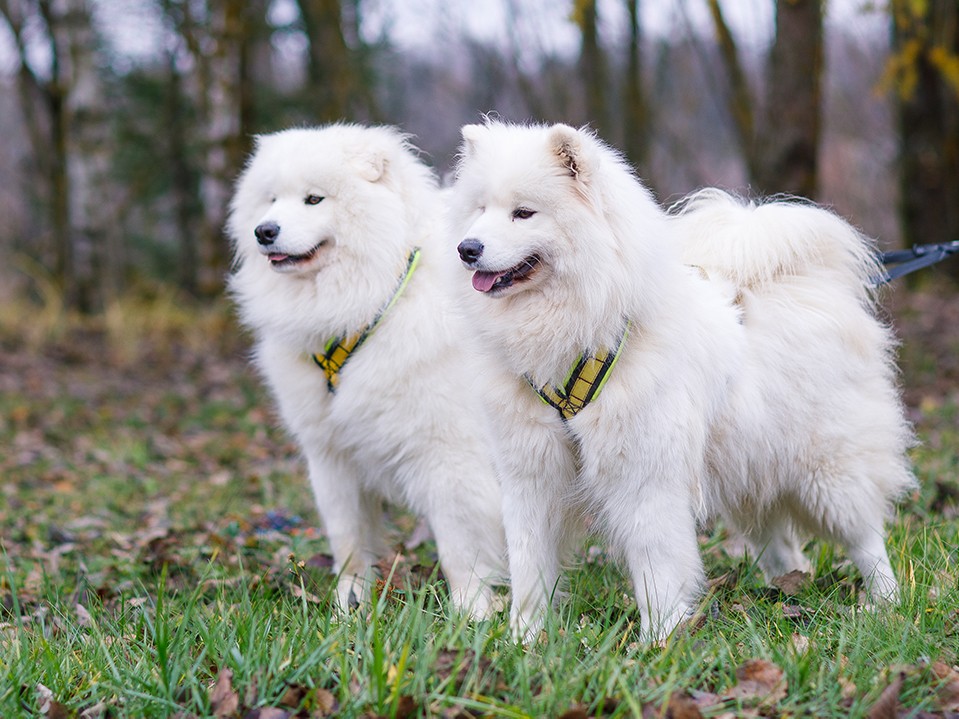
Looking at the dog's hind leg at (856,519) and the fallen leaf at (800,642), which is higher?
the fallen leaf at (800,642)

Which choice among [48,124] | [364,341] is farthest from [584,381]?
[48,124]

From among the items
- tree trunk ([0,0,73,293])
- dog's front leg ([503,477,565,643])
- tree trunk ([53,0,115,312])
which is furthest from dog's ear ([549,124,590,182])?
tree trunk ([0,0,73,293])

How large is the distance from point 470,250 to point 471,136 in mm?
462

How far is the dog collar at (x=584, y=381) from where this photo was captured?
2.93 meters

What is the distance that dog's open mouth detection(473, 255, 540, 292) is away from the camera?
9.62 ft

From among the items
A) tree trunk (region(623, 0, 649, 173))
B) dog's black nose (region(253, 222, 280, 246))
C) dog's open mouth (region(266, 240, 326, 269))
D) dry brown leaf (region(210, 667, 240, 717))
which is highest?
dog's black nose (region(253, 222, 280, 246))

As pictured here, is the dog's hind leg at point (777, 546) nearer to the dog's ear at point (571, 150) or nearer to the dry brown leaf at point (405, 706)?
the dog's ear at point (571, 150)

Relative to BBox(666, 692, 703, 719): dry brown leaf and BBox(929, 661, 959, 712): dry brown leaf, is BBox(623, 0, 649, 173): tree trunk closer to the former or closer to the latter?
BBox(929, 661, 959, 712): dry brown leaf

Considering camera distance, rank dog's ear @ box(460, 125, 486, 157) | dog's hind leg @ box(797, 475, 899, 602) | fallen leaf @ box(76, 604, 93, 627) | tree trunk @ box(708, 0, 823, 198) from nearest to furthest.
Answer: dog's ear @ box(460, 125, 486, 157) → fallen leaf @ box(76, 604, 93, 627) → dog's hind leg @ box(797, 475, 899, 602) → tree trunk @ box(708, 0, 823, 198)

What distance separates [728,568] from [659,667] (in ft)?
4.51

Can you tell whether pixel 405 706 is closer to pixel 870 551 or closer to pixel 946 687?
pixel 946 687

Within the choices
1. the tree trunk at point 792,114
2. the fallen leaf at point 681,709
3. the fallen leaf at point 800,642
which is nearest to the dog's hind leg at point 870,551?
the fallen leaf at point 800,642

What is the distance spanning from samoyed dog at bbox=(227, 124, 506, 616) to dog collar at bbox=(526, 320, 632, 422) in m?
0.64

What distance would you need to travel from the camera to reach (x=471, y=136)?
3.09 m
